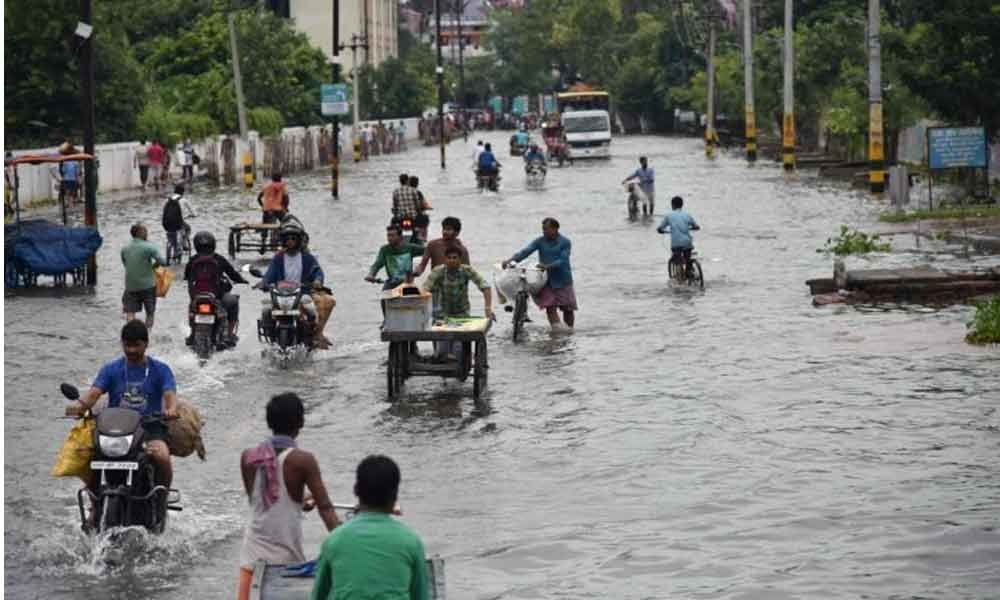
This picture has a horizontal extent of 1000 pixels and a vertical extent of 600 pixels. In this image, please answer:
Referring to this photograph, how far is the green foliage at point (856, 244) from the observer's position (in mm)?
35156

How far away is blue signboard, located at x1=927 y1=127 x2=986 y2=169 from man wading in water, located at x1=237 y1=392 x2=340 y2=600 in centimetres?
3124

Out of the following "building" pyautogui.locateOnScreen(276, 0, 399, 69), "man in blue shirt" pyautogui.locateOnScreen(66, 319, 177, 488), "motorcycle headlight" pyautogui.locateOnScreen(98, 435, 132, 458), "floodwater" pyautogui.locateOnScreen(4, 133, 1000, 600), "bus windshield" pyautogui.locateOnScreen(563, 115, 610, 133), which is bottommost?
"floodwater" pyautogui.locateOnScreen(4, 133, 1000, 600)

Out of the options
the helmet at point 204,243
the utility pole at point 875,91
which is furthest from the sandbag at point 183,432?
the utility pole at point 875,91

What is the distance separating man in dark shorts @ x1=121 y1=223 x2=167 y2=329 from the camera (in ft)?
80.9

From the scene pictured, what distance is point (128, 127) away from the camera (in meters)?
70.9

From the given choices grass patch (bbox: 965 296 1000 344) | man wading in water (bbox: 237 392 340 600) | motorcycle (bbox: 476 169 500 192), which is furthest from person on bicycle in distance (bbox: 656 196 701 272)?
motorcycle (bbox: 476 169 500 192)

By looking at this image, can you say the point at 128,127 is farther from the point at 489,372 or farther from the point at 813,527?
the point at 813,527

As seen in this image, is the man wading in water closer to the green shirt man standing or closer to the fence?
the green shirt man standing

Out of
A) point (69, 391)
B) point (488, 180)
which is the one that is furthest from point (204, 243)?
point (488, 180)

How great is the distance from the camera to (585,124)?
3467 inches

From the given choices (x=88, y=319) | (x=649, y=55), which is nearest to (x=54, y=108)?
(x=88, y=319)

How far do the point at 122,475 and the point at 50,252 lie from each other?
2081 centimetres

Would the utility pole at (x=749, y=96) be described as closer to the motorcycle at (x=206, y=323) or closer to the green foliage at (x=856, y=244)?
the green foliage at (x=856, y=244)

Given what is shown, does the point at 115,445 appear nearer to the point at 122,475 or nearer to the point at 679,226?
the point at 122,475
